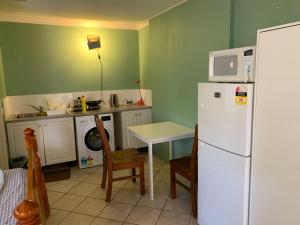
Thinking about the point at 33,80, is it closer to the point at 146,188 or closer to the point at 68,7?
the point at 68,7

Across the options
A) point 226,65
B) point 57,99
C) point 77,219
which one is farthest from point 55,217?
point 226,65

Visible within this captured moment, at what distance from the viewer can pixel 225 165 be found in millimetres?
1825

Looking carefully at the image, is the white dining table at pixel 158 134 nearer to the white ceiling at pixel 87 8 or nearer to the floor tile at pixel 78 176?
the floor tile at pixel 78 176

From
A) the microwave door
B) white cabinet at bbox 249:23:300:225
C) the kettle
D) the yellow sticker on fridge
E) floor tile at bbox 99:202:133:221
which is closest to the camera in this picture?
white cabinet at bbox 249:23:300:225

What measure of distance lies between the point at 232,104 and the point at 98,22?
3.36 meters

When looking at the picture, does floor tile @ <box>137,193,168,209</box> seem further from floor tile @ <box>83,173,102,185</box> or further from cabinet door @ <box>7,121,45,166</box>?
cabinet door @ <box>7,121,45,166</box>

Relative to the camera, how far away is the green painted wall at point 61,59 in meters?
3.72

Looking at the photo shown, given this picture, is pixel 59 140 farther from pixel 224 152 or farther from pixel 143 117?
pixel 224 152

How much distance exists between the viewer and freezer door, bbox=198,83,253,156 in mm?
1612

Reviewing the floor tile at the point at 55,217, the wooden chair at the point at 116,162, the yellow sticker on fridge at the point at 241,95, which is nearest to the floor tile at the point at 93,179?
the wooden chair at the point at 116,162

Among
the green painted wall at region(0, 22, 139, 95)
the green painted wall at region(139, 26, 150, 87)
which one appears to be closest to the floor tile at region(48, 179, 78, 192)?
the green painted wall at region(0, 22, 139, 95)

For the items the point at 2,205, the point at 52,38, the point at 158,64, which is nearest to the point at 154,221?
the point at 2,205

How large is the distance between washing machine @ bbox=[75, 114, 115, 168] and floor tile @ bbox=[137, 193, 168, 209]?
1351 mm

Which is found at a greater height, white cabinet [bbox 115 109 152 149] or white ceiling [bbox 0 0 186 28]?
white ceiling [bbox 0 0 186 28]
